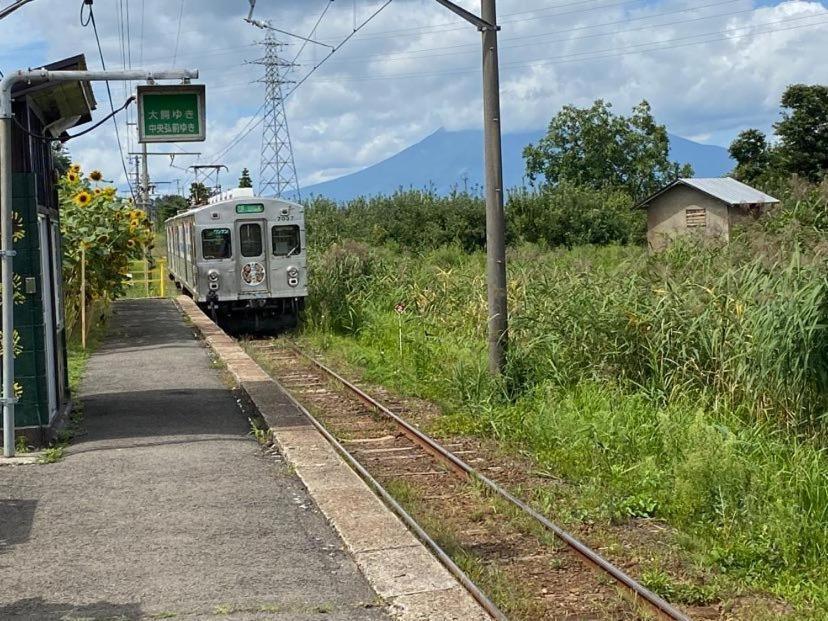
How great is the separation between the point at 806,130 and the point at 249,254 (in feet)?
115

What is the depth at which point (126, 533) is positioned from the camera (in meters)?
6.63

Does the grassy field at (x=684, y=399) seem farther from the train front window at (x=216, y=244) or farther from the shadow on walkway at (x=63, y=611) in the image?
the train front window at (x=216, y=244)

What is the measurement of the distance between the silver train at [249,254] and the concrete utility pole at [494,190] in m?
10.1

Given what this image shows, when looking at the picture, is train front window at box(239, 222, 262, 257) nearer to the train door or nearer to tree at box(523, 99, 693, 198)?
the train door

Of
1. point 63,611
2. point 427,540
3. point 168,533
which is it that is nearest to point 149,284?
point 168,533

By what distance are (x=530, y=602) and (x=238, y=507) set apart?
2.38m

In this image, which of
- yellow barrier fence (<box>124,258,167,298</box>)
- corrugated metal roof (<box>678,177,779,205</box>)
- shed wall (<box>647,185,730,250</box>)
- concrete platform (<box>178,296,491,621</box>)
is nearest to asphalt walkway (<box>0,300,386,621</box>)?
concrete platform (<box>178,296,491,621</box>)

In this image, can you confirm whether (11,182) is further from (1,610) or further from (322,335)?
(322,335)

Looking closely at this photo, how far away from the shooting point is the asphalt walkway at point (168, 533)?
210 inches

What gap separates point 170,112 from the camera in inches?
382

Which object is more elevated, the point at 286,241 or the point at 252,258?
the point at 286,241

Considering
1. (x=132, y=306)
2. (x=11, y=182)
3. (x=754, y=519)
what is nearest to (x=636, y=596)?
(x=754, y=519)

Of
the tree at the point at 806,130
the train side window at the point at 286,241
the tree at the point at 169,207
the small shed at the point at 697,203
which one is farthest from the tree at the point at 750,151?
the train side window at the point at 286,241

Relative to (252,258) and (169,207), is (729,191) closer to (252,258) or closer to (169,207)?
(252,258)
